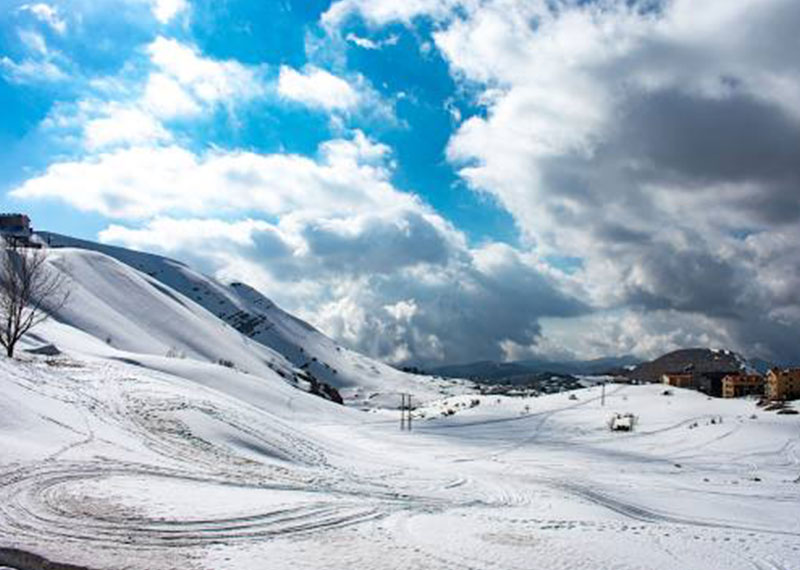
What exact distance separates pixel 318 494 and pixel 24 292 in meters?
31.3

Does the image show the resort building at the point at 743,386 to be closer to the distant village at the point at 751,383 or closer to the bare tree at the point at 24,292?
the distant village at the point at 751,383

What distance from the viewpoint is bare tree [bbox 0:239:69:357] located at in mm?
41094

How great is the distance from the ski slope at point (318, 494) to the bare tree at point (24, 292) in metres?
3.85

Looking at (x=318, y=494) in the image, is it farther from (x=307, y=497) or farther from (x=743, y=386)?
(x=743, y=386)

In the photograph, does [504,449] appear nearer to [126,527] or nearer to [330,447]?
[330,447]

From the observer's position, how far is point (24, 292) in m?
42.0

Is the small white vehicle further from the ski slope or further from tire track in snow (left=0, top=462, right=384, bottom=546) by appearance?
tire track in snow (left=0, top=462, right=384, bottom=546)

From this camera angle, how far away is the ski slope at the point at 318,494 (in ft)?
43.5

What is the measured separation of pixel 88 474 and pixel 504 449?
4000 centimetres

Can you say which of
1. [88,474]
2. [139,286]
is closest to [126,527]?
[88,474]

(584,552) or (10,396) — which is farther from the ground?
(10,396)

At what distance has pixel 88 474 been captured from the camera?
17688mm

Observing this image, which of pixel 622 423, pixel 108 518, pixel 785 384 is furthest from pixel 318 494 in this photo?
pixel 785 384

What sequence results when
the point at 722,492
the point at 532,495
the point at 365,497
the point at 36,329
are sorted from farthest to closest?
1. the point at 36,329
2. the point at 722,492
3. the point at 532,495
4. the point at 365,497
